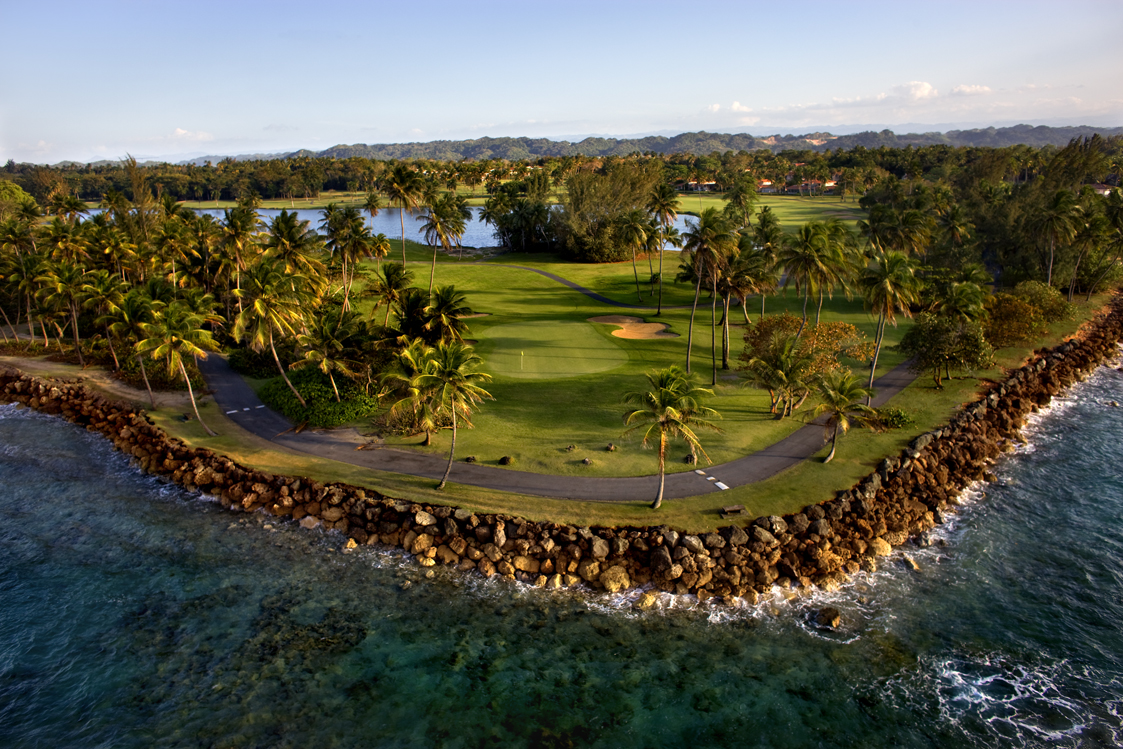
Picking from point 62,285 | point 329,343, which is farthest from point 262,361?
point 62,285

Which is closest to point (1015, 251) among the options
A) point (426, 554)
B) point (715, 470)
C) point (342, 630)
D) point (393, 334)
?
point (715, 470)

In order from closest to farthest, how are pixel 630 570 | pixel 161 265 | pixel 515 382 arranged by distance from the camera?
pixel 630 570 < pixel 515 382 < pixel 161 265

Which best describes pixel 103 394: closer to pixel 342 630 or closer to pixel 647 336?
pixel 342 630

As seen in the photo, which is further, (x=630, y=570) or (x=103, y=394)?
(x=103, y=394)

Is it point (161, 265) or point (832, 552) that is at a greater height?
point (161, 265)

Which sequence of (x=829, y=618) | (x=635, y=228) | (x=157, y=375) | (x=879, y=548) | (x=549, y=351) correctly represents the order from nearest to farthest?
(x=829, y=618) → (x=879, y=548) → (x=157, y=375) → (x=549, y=351) → (x=635, y=228)

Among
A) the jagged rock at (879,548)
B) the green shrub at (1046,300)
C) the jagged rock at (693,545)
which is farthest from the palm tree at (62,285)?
the green shrub at (1046,300)

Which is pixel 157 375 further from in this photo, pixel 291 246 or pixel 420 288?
pixel 420 288

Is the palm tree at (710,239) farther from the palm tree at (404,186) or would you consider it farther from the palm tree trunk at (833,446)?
the palm tree at (404,186)
